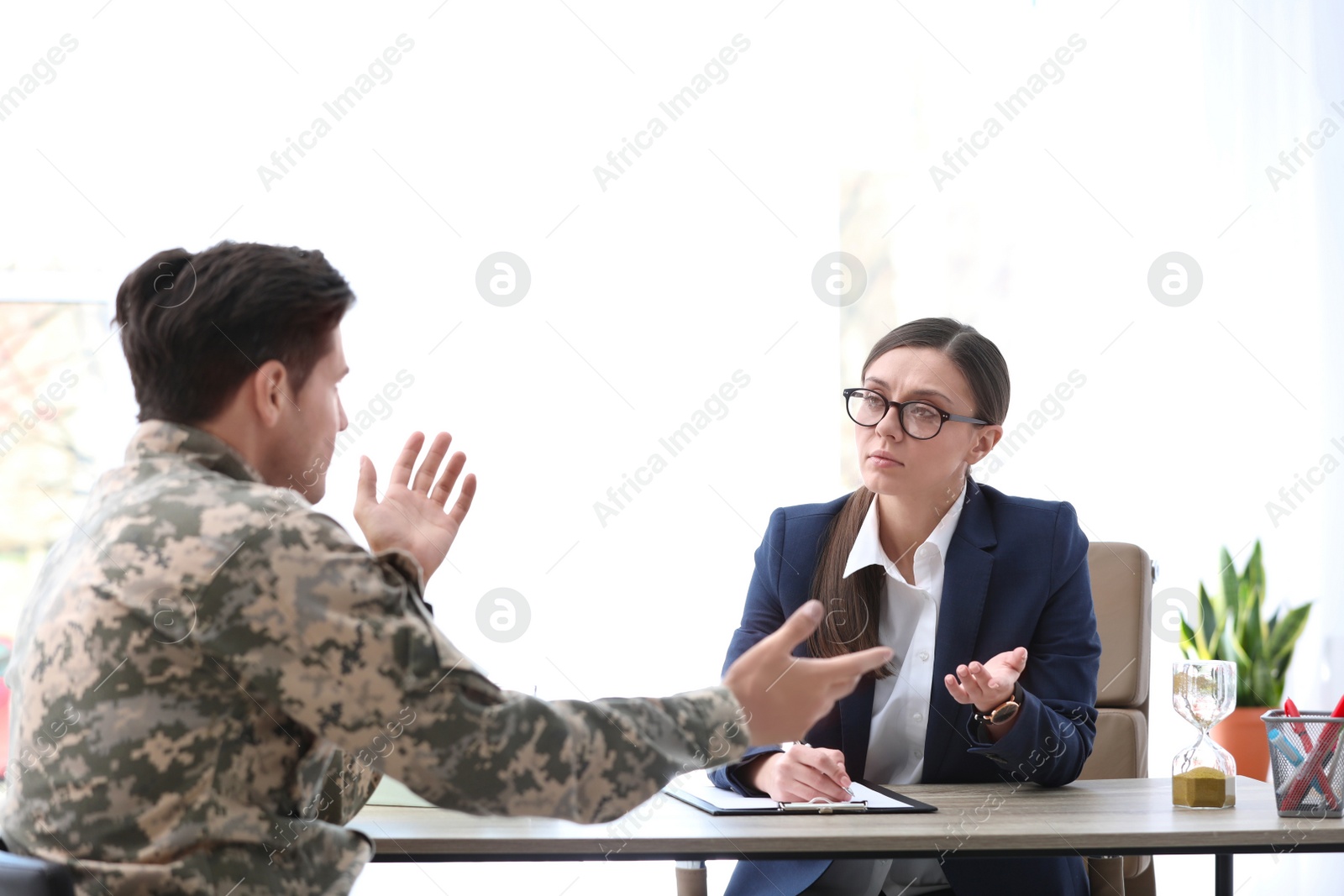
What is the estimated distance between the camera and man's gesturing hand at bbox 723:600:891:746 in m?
Result: 1.20

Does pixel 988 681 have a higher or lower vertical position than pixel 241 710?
higher

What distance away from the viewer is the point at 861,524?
2.18 m

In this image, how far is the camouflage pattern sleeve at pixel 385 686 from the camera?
1.03 metres

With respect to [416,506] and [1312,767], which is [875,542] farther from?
[416,506]

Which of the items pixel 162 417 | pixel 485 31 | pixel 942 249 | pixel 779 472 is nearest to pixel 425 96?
pixel 485 31

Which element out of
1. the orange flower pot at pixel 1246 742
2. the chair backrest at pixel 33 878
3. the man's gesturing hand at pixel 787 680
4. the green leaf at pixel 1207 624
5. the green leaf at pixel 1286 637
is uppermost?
the green leaf at pixel 1286 637

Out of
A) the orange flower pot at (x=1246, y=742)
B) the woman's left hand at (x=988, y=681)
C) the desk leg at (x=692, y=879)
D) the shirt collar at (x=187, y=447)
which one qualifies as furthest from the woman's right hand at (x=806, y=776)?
the orange flower pot at (x=1246, y=742)

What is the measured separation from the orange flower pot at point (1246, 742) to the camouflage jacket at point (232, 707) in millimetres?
3313

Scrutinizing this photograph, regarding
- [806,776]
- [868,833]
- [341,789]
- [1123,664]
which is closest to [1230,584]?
[1123,664]

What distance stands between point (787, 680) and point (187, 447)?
66 cm

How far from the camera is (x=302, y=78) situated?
3.45m

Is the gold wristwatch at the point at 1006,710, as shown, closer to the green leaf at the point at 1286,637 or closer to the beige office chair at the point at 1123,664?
the beige office chair at the point at 1123,664

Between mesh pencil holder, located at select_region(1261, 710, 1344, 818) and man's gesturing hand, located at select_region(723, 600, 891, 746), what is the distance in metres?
0.82

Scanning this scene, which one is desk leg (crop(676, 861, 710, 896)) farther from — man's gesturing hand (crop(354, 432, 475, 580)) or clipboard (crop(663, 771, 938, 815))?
man's gesturing hand (crop(354, 432, 475, 580))
